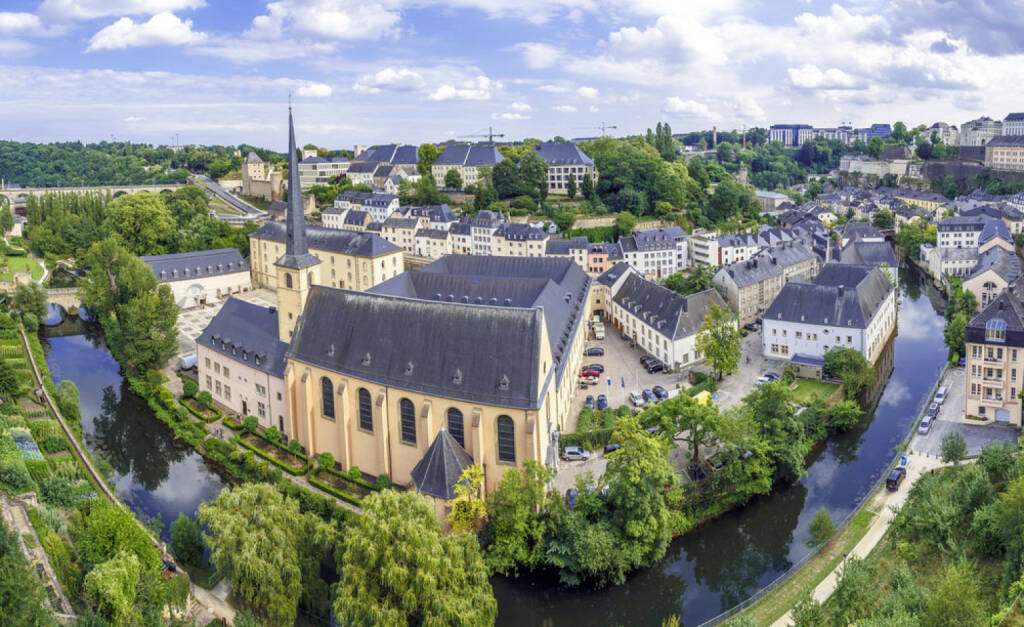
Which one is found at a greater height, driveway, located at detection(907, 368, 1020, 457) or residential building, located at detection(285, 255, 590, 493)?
residential building, located at detection(285, 255, 590, 493)

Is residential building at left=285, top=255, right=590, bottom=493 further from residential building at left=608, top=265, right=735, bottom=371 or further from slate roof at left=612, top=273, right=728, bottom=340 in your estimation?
slate roof at left=612, top=273, right=728, bottom=340

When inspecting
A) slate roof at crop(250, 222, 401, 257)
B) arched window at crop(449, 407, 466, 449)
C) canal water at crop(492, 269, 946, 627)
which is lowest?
canal water at crop(492, 269, 946, 627)

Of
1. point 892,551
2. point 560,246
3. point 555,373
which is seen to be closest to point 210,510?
point 555,373

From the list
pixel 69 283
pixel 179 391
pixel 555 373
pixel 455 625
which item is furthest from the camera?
pixel 69 283

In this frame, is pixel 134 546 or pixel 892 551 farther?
pixel 892 551

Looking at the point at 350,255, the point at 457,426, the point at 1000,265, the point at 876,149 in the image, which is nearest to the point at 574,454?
the point at 457,426

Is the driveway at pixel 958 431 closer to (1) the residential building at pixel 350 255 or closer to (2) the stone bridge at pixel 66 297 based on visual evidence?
(1) the residential building at pixel 350 255

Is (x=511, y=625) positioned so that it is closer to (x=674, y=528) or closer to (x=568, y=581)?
(x=568, y=581)

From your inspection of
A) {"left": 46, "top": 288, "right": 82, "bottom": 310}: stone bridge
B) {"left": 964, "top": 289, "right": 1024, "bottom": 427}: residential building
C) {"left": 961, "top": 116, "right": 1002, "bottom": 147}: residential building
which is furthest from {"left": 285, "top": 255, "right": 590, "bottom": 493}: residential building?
{"left": 961, "top": 116, "right": 1002, "bottom": 147}: residential building
